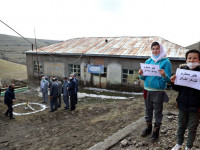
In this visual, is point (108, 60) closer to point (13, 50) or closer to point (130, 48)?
point (130, 48)

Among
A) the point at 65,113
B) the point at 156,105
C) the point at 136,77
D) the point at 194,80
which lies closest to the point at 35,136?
the point at 65,113

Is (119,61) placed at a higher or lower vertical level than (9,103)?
higher

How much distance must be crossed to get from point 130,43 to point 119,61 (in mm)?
3306

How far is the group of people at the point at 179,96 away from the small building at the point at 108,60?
955 centimetres

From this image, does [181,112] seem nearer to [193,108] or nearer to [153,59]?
[193,108]

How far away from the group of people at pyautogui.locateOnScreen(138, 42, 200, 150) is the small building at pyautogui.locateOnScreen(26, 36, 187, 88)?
9.55 meters

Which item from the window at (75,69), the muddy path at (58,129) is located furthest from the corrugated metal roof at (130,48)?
the muddy path at (58,129)

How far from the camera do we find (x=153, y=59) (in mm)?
3201

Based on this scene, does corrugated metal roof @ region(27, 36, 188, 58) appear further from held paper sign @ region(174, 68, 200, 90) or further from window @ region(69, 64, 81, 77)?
held paper sign @ region(174, 68, 200, 90)

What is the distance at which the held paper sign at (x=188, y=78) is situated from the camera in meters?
2.50

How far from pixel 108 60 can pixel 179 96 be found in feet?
39.4

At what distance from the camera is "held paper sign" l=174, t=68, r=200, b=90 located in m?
2.50

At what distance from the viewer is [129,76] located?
45.9 ft

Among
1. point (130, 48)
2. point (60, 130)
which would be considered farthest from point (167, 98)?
point (130, 48)
